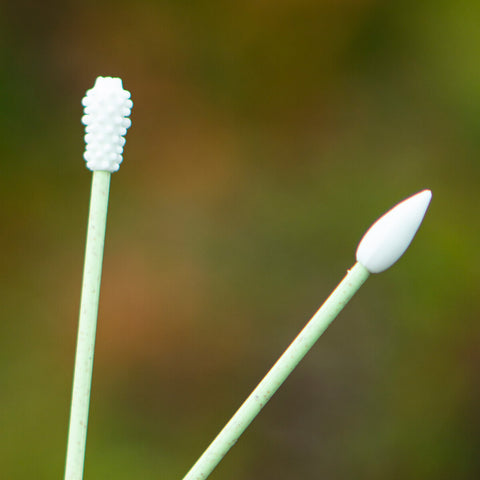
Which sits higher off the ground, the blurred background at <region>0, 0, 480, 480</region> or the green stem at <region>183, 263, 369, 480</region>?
the blurred background at <region>0, 0, 480, 480</region>

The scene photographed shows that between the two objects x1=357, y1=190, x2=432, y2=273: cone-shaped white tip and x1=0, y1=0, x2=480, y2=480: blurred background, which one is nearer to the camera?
x1=357, y1=190, x2=432, y2=273: cone-shaped white tip

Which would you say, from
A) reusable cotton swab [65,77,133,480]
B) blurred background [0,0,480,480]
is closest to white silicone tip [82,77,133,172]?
reusable cotton swab [65,77,133,480]

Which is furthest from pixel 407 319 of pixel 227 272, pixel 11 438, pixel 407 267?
pixel 11 438

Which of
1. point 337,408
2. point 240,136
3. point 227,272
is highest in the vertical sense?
point 240,136

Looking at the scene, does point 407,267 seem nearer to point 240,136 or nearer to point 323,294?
point 323,294

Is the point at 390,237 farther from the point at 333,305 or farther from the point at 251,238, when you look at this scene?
the point at 251,238

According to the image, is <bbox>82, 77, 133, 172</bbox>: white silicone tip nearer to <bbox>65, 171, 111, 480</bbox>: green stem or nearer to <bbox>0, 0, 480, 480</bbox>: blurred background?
<bbox>65, 171, 111, 480</bbox>: green stem

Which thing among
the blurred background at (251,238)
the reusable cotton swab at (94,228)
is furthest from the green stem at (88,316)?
the blurred background at (251,238)
